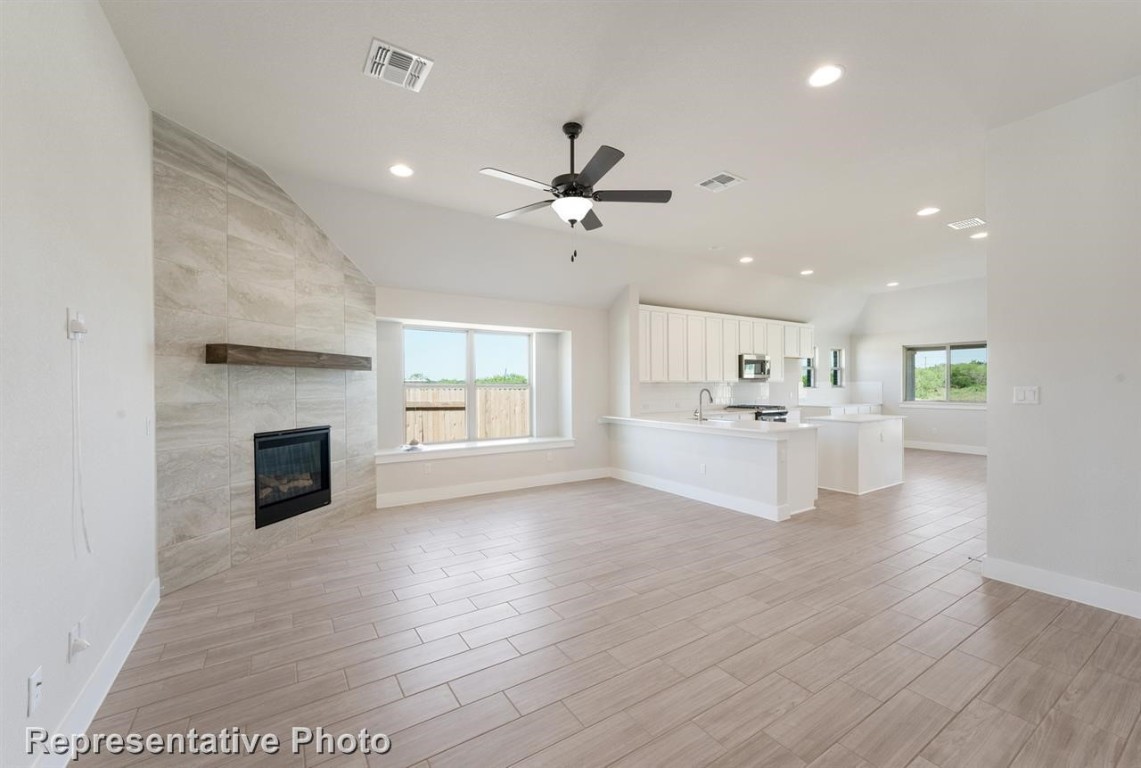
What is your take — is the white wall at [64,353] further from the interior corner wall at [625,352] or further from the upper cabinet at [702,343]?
the upper cabinet at [702,343]

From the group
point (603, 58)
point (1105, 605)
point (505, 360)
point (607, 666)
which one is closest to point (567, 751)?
point (607, 666)

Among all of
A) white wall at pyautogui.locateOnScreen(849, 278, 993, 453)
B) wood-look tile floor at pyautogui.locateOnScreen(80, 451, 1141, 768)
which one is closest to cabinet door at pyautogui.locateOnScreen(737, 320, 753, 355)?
white wall at pyautogui.locateOnScreen(849, 278, 993, 453)

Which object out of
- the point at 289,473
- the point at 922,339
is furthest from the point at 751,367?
the point at 289,473

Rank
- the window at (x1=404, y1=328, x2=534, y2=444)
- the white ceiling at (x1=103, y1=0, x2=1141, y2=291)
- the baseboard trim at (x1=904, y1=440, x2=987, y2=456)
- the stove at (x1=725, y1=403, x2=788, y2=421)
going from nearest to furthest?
1. the white ceiling at (x1=103, y1=0, x2=1141, y2=291)
2. the window at (x1=404, y1=328, x2=534, y2=444)
3. the stove at (x1=725, y1=403, x2=788, y2=421)
4. the baseboard trim at (x1=904, y1=440, x2=987, y2=456)

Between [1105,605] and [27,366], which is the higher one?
[27,366]

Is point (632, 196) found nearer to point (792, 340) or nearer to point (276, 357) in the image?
point (276, 357)

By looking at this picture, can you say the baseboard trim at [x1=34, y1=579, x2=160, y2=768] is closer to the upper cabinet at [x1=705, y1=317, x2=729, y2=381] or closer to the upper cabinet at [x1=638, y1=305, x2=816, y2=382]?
the upper cabinet at [x1=638, y1=305, x2=816, y2=382]

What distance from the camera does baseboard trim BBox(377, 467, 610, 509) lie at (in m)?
5.41

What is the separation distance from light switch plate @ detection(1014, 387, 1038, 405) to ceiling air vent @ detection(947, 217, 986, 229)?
2.80 metres

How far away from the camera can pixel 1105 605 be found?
9.17ft

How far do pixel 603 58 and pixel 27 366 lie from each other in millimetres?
2740

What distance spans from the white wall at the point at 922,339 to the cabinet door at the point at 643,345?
5.92m

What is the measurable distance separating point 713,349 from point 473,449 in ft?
13.9

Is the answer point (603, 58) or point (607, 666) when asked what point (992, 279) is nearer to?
point (603, 58)
